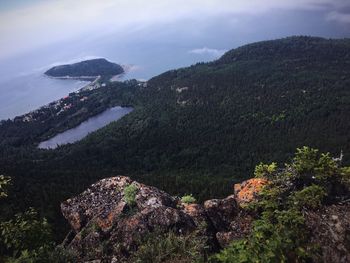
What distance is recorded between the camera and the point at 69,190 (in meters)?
75.1

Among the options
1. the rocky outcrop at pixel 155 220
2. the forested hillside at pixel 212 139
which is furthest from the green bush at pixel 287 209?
the forested hillside at pixel 212 139

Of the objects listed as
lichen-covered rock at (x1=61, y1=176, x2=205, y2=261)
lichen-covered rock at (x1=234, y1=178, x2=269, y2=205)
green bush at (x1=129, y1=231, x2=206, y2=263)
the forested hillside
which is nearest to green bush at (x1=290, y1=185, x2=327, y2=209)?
lichen-covered rock at (x1=234, y1=178, x2=269, y2=205)

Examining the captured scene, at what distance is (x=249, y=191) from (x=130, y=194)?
19.4ft

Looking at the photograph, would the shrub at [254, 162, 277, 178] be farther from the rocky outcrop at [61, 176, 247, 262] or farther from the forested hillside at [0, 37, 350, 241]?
the forested hillside at [0, 37, 350, 241]

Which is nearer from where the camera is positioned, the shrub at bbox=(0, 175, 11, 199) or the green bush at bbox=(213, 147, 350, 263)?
the green bush at bbox=(213, 147, 350, 263)

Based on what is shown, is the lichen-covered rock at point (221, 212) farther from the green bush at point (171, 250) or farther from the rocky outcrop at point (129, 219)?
the green bush at point (171, 250)

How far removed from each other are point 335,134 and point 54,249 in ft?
419

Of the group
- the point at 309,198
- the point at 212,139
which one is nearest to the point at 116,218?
the point at 309,198

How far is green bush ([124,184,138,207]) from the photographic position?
19.6m

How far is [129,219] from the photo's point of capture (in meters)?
18.1

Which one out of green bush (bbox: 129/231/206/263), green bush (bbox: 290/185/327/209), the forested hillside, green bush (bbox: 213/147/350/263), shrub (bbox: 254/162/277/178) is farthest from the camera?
the forested hillside

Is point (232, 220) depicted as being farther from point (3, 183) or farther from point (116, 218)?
point (3, 183)

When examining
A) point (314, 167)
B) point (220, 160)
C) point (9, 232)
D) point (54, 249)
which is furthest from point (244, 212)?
point (220, 160)

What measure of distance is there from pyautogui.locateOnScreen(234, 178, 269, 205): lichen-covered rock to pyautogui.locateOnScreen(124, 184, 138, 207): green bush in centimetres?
513
